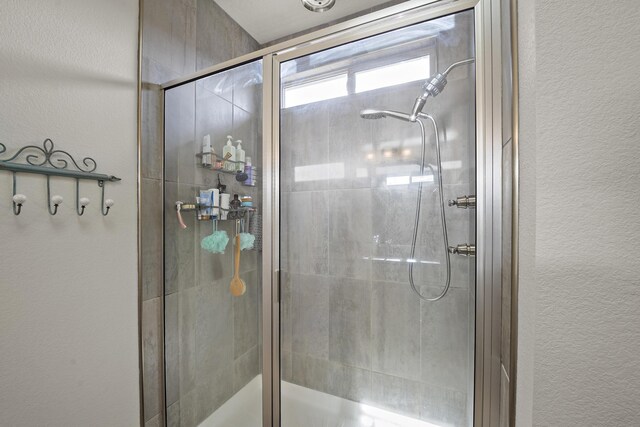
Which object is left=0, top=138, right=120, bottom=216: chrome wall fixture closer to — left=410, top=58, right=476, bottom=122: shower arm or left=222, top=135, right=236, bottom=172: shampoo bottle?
left=222, top=135, right=236, bottom=172: shampoo bottle

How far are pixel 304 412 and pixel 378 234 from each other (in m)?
0.81

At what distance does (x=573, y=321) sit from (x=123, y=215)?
1.34 meters

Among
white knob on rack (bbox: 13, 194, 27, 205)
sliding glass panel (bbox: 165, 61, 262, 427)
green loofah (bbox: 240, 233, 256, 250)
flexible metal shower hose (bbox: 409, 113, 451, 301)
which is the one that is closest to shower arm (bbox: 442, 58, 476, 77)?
flexible metal shower hose (bbox: 409, 113, 451, 301)

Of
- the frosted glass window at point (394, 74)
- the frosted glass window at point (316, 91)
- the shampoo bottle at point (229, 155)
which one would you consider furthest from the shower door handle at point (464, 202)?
the shampoo bottle at point (229, 155)

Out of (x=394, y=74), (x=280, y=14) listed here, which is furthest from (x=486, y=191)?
(x=280, y=14)

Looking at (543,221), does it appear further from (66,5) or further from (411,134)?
(66,5)

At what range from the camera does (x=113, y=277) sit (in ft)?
3.26

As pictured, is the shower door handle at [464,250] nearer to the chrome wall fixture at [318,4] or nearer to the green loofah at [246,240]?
the green loofah at [246,240]

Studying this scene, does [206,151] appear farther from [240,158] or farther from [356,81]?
[356,81]

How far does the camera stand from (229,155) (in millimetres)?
1075

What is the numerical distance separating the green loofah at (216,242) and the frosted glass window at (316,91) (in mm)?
591

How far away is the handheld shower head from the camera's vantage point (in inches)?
39.4

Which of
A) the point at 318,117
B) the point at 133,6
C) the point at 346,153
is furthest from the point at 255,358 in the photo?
the point at 133,6

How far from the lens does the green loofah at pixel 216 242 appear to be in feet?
3.57
